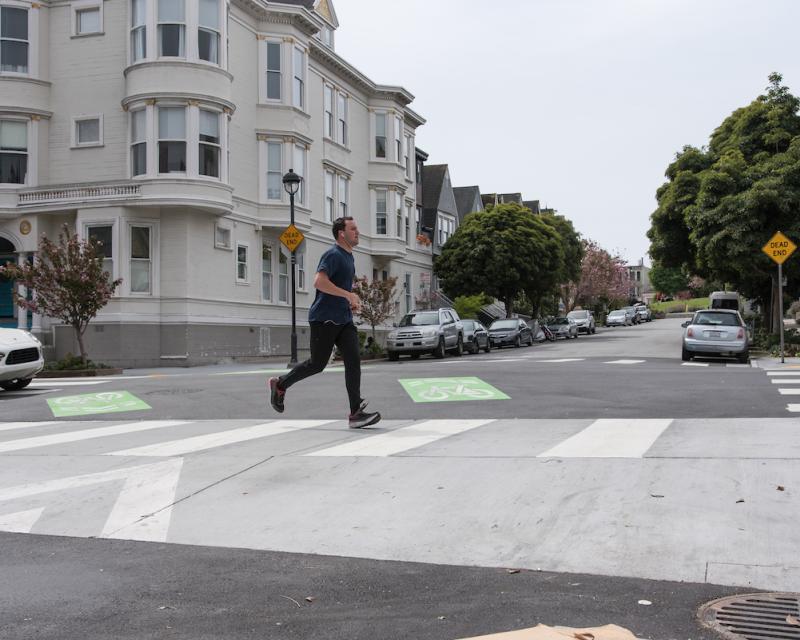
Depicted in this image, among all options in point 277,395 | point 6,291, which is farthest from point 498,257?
point 277,395

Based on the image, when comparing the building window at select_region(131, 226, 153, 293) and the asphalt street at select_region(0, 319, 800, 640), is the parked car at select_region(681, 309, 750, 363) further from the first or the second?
the building window at select_region(131, 226, 153, 293)

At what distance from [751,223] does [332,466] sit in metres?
23.9

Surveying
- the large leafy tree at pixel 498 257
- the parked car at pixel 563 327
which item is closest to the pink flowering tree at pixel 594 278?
the parked car at pixel 563 327

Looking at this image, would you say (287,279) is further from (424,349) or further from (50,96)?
(50,96)

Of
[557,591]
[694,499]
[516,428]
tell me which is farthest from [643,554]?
[516,428]

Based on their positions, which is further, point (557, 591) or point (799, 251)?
point (799, 251)

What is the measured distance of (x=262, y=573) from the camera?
13.4 ft

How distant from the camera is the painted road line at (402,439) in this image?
717cm

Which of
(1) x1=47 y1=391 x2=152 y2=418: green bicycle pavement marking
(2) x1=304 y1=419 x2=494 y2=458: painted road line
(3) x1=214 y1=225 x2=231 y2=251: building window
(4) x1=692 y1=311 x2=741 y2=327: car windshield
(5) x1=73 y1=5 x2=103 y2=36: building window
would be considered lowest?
(1) x1=47 y1=391 x2=152 y2=418: green bicycle pavement marking

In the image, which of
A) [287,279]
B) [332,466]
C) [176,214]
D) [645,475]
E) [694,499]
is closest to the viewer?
[694,499]

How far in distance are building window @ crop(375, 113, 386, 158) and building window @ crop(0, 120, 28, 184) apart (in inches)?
677

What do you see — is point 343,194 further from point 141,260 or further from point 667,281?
point 667,281

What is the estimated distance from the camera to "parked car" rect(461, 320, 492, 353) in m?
33.7

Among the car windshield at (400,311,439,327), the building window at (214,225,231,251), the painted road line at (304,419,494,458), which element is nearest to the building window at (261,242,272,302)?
the building window at (214,225,231,251)
